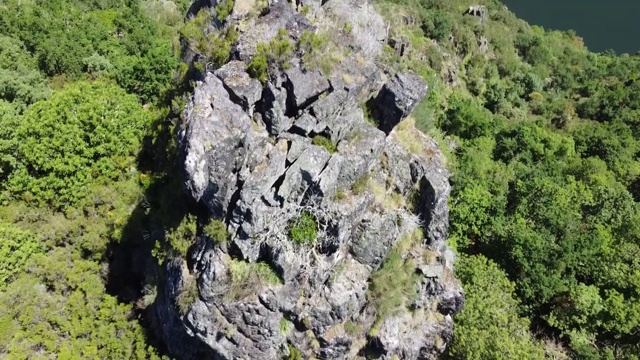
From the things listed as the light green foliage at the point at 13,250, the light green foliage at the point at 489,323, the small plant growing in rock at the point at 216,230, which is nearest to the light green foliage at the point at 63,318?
the light green foliage at the point at 13,250

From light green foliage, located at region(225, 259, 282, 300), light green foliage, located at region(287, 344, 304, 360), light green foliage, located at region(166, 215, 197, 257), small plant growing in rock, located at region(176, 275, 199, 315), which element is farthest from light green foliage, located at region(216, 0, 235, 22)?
light green foliage, located at region(287, 344, 304, 360)

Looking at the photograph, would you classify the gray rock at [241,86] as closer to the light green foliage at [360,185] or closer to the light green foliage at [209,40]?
the light green foliage at [209,40]

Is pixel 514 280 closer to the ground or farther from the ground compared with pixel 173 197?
farther from the ground

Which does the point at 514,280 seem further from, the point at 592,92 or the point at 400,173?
the point at 592,92

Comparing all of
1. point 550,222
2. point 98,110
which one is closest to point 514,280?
point 550,222

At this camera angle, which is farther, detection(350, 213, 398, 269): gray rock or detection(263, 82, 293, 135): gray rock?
detection(350, 213, 398, 269): gray rock

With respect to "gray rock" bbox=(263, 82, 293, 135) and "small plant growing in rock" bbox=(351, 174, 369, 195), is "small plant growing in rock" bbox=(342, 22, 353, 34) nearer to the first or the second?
"gray rock" bbox=(263, 82, 293, 135)
